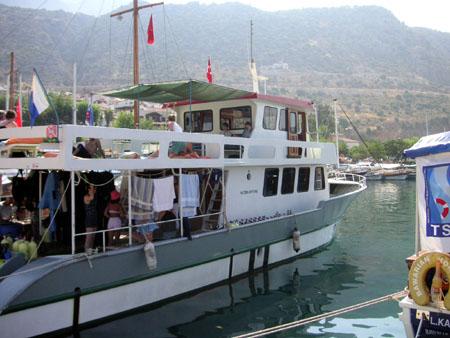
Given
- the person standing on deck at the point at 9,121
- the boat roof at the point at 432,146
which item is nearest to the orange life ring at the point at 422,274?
the boat roof at the point at 432,146

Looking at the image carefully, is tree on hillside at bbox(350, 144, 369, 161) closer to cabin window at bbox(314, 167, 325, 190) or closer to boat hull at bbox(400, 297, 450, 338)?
cabin window at bbox(314, 167, 325, 190)

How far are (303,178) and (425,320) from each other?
7.88 meters

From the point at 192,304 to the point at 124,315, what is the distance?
4.92ft

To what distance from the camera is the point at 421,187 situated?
6641 millimetres

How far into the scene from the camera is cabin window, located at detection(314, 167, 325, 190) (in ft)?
46.7

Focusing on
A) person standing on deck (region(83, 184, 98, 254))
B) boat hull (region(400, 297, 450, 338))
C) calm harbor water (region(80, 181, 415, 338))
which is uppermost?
person standing on deck (region(83, 184, 98, 254))

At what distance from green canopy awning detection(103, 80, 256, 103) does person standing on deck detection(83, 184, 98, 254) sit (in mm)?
3112

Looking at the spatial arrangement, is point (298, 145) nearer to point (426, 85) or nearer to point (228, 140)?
point (228, 140)

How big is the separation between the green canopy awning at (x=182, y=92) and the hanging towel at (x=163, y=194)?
2.08 m

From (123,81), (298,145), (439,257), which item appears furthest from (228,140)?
(123,81)

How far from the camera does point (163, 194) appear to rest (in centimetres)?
913

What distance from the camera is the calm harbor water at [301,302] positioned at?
27.5ft

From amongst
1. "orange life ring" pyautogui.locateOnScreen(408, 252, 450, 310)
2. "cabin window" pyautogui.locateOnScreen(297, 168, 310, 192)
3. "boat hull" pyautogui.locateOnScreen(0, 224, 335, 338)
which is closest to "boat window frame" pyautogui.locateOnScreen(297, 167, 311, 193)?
"cabin window" pyautogui.locateOnScreen(297, 168, 310, 192)

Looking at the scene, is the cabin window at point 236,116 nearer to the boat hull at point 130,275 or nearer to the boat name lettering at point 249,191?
the boat name lettering at point 249,191
